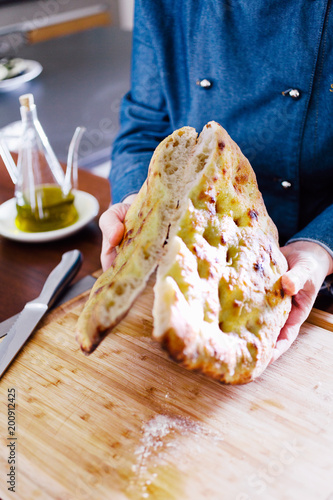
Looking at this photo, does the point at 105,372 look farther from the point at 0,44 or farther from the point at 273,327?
the point at 0,44

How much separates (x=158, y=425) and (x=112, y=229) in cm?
35

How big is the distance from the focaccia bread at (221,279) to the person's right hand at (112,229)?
7.5 inches

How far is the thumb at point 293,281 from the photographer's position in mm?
813

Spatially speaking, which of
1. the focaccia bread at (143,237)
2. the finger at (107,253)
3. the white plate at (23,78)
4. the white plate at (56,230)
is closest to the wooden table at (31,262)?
the white plate at (56,230)

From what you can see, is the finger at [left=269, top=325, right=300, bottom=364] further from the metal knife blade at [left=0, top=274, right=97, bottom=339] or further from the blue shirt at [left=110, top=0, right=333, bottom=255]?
the metal knife blade at [left=0, top=274, right=97, bottom=339]

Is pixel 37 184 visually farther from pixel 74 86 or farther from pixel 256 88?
pixel 74 86

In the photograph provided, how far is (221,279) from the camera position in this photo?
745mm

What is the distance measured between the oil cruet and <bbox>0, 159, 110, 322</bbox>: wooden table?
50mm

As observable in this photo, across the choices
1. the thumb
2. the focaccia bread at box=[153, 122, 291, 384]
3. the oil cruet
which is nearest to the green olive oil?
the oil cruet

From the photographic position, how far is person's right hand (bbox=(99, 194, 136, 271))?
89cm

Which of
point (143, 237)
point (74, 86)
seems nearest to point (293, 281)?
point (143, 237)

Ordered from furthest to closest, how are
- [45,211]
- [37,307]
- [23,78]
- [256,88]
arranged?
[23,78]
[45,211]
[256,88]
[37,307]

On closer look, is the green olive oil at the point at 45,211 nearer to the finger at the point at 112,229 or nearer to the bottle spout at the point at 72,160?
the bottle spout at the point at 72,160

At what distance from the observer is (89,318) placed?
2.35 feet
